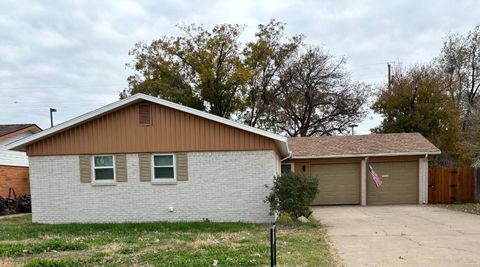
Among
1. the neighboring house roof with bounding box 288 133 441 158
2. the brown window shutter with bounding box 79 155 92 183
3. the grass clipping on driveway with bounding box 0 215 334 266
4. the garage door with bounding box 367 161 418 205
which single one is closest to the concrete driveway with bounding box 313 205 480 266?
the grass clipping on driveway with bounding box 0 215 334 266

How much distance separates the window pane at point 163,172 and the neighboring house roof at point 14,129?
1095 centimetres

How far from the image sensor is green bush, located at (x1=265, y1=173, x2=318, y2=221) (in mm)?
12125

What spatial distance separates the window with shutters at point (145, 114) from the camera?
1299cm

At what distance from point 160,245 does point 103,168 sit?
17.7 ft

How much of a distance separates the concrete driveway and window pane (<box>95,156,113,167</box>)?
739 cm

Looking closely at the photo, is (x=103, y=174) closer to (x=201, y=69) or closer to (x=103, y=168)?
(x=103, y=168)

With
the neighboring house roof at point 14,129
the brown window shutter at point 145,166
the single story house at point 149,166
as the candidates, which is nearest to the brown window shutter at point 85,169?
the single story house at point 149,166

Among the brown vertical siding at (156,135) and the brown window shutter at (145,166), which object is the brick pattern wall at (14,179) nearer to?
the brown vertical siding at (156,135)

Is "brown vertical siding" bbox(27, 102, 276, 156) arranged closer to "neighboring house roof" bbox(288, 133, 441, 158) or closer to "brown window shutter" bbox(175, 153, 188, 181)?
"brown window shutter" bbox(175, 153, 188, 181)

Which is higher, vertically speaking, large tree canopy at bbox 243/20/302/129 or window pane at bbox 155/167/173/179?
large tree canopy at bbox 243/20/302/129

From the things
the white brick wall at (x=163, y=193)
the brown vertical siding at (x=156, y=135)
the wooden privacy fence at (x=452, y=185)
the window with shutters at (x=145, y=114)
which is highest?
the window with shutters at (x=145, y=114)

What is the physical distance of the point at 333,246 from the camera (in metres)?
8.71

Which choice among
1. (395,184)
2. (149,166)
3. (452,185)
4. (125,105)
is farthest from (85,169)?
(452,185)

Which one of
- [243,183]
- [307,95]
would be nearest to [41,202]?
[243,183]
